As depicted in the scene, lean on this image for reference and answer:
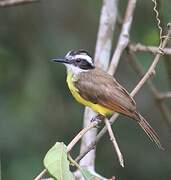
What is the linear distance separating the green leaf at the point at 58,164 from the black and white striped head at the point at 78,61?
1.56m

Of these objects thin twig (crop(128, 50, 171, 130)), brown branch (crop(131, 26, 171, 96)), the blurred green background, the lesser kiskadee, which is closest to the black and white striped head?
the lesser kiskadee

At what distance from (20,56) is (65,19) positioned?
1061mm

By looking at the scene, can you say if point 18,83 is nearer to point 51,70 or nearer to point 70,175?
point 51,70

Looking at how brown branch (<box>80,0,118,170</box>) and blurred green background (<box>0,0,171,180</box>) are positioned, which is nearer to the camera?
brown branch (<box>80,0,118,170</box>)

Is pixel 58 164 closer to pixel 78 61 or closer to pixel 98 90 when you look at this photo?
pixel 98 90

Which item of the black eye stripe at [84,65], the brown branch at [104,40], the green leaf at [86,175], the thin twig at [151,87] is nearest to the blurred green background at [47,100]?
the thin twig at [151,87]

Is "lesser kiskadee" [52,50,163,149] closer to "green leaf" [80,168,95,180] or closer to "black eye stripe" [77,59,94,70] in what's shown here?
"black eye stripe" [77,59,94,70]

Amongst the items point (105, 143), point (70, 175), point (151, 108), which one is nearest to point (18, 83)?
point (105, 143)

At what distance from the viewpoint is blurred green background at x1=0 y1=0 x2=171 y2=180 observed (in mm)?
5438

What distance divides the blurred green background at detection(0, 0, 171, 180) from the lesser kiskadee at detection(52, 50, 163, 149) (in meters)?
1.05

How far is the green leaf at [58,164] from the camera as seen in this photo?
8.75ft

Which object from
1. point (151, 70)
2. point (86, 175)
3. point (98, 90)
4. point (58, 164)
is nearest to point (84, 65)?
point (98, 90)

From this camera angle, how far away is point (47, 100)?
226 inches

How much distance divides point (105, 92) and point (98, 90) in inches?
1.9
